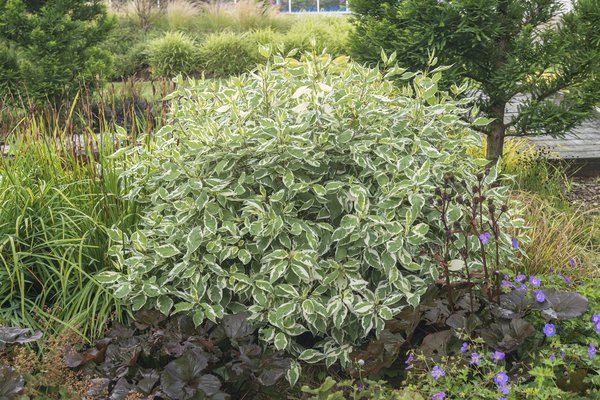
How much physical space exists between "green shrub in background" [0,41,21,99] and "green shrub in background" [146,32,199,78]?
15.0 feet

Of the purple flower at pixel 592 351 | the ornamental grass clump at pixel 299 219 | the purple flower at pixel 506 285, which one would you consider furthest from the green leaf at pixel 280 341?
the purple flower at pixel 592 351

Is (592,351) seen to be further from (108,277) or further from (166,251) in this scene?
(108,277)

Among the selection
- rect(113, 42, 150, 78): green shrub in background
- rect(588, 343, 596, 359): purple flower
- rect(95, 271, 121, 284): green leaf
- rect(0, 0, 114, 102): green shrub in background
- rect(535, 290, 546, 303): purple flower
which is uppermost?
rect(0, 0, 114, 102): green shrub in background

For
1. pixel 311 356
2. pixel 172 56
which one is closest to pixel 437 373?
pixel 311 356

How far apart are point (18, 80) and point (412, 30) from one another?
4501 mm

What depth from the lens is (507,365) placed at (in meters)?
2.75

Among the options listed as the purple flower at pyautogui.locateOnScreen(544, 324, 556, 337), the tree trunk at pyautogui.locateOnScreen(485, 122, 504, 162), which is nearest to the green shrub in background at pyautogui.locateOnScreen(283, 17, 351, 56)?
the tree trunk at pyautogui.locateOnScreen(485, 122, 504, 162)

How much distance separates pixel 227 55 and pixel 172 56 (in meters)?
1.00

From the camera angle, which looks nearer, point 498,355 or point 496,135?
point 498,355

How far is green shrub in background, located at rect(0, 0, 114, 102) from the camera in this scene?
6707mm

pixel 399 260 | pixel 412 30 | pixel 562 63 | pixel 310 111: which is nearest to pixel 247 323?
pixel 399 260

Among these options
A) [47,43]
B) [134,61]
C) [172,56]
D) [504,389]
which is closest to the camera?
[504,389]

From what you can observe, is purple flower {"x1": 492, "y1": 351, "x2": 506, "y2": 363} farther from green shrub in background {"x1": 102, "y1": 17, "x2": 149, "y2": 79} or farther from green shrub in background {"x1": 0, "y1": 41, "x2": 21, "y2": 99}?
green shrub in background {"x1": 102, "y1": 17, "x2": 149, "y2": 79}

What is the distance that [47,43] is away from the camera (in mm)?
6719
